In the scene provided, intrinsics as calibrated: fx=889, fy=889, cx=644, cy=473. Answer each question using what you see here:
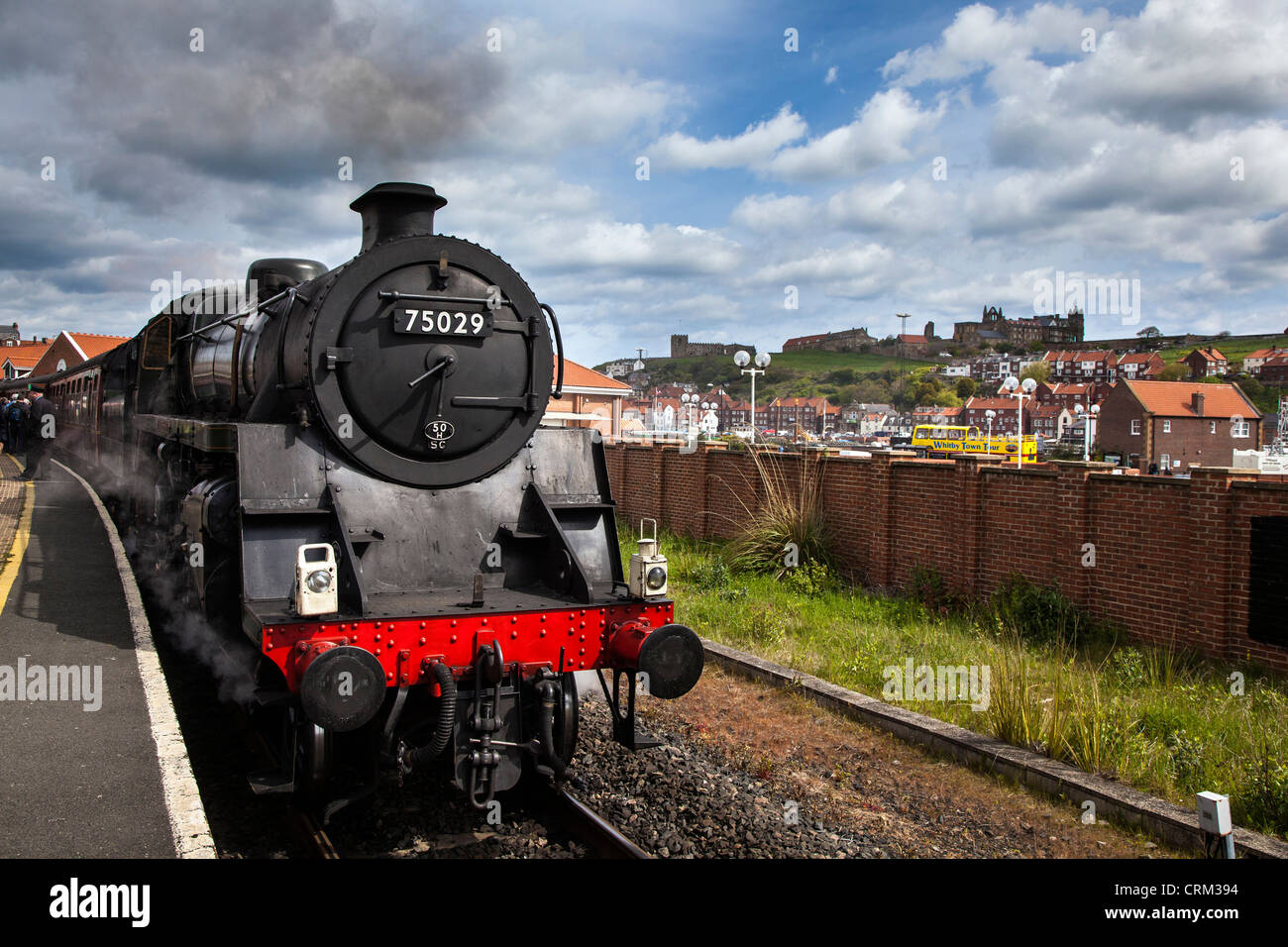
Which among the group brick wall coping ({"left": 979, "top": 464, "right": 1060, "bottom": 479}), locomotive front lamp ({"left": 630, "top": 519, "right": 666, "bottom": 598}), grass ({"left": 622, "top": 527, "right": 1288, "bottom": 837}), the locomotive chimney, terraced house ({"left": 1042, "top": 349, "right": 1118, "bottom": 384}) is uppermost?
terraced house ({"left": 1042, "top": 349, "right": 1118, "bottom": 384})

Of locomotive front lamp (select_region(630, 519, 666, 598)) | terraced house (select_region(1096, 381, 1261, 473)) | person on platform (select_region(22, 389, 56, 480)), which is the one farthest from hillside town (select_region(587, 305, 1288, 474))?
person on platform (select_region(22, 389, 56, 480))

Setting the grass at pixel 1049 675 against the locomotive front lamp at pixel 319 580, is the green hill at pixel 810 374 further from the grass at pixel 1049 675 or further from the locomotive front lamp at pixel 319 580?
the locomotive front lamp at pixel 319 580

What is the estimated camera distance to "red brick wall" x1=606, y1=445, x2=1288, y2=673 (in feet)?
24.6

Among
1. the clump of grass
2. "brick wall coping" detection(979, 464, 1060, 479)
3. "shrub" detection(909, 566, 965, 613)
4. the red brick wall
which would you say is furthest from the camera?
the clump of grass

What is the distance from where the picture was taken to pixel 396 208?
18.8 ft

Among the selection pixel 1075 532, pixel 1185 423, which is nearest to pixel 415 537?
pixel 1075 532

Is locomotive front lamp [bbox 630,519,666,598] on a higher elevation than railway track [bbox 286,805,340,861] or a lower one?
higher

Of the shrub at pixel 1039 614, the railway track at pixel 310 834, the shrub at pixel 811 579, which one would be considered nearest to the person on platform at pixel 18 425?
the shrub at pixel 811 579

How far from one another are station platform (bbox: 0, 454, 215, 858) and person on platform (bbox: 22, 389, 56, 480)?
11.8 m

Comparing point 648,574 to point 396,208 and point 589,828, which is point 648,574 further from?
point 396,208

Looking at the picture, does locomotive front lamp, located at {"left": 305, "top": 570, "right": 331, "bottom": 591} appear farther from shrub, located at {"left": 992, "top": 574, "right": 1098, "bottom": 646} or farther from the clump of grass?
the clump of grass

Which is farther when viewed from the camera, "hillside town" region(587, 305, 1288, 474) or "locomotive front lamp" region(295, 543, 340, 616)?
"hillside town" region(587, 305, 1288, 474)
